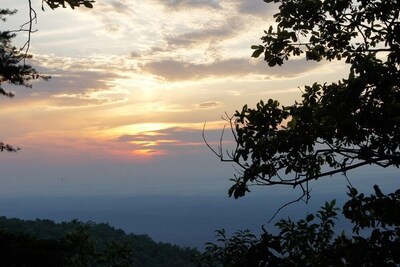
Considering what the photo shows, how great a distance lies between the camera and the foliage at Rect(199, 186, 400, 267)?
5.76 m

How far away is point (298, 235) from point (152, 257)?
94272 millimetres

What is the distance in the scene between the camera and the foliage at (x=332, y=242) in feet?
18.9

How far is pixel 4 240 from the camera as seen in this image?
18328 mm

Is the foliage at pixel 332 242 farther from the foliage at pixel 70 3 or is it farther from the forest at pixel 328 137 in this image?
the foliage at pixel 70 3

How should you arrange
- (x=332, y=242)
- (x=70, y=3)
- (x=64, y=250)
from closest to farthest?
(x=70, y=3)
(x=332, y=242)
(x=64, y=250)

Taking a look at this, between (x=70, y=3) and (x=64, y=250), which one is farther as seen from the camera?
(x=64, y=250)

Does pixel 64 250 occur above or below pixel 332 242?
below

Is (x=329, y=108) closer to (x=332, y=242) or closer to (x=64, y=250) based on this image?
(x=332, y=242)

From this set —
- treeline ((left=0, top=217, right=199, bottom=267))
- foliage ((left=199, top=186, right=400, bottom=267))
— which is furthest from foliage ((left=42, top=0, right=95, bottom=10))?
treeline ((left=0, top=217, right=199, bottom=267))

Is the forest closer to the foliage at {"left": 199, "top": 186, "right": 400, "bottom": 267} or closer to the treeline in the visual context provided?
the foliage at {"left": 199, "top": 186, "right": 400, "bottom": 267}

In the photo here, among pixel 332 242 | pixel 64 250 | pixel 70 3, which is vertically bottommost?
pixel 64 250

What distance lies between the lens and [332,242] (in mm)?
7848

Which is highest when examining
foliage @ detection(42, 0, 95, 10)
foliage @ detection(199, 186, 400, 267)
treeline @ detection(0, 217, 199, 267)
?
foliage @ detection(42, 0, 95, 10)

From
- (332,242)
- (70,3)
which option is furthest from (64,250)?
(70,3)
